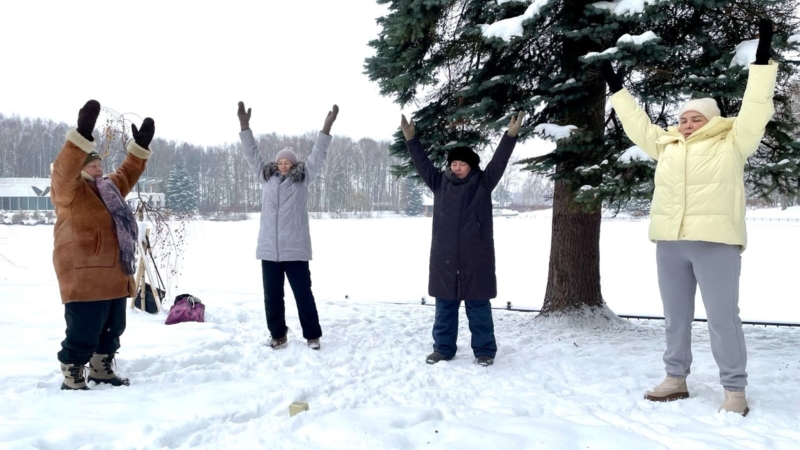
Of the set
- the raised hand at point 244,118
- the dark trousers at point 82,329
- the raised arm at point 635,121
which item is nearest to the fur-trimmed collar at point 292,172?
the raised hand at point 244,118

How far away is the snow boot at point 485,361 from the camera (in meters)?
3.93

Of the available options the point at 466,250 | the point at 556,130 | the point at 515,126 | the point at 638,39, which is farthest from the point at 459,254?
the point at 638,39

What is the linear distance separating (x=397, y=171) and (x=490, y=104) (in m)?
1.66

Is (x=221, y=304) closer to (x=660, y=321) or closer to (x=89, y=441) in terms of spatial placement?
(x=89, y=441)

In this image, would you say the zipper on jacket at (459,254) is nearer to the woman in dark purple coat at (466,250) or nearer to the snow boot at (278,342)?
the woman in dark purple coat at (466,250)

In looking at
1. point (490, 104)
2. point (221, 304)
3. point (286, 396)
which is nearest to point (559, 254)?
point (490, 104)

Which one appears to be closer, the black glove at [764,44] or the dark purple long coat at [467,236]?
the black glove at [764,44]

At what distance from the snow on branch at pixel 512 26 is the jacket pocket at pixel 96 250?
3147 mm

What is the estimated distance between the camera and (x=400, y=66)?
547 cm

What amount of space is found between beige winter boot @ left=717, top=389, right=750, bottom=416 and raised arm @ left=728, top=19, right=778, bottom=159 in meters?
1.32

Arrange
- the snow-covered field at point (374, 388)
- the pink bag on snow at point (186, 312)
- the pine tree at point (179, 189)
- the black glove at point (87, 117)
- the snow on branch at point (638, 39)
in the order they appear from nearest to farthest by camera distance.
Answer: the snow-covered field at point (374, 388)
the black glove at point (87, 117)
the snow on branch at point (638, 39)
the pink bag on snow at point (186, 312)
the pine tree at point (179, 189)

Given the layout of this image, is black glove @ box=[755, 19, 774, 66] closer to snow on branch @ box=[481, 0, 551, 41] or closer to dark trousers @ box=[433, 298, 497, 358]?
snow on branch @ box=[481, 0, 551, 41]

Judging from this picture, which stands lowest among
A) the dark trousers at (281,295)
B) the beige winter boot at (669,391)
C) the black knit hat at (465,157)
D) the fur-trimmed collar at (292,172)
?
the beige winter boot at (669,391)

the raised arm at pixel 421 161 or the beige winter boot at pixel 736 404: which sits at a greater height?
the raised arm at pixel 421 161
